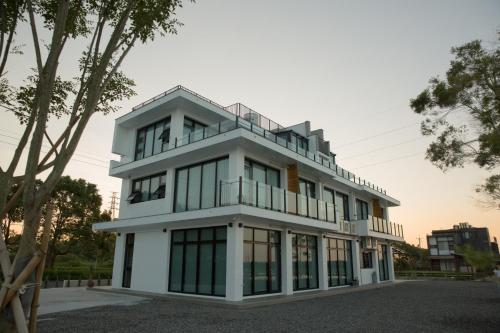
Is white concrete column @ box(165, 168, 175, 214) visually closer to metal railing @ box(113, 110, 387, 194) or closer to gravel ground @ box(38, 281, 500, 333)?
metal railing @ box(113, 110, 387, 194)

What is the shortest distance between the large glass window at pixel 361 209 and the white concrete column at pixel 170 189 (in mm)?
14073

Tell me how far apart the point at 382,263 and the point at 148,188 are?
18683mm

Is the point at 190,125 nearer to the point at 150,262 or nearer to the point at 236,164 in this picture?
the point at 236,164

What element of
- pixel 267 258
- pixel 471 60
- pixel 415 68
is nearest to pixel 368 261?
pixel 267 258

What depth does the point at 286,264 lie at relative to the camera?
1412 centimetres

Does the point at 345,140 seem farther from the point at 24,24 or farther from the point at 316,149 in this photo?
the point at 24,24

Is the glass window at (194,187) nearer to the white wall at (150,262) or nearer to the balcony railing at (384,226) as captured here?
the white wall at (150,262)

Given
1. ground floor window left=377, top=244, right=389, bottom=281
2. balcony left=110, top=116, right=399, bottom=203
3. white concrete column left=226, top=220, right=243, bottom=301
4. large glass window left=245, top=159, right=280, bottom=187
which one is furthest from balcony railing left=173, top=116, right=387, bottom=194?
ground floor window left=377, top=244, right=389, bottom=281

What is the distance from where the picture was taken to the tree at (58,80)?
15.3 ft

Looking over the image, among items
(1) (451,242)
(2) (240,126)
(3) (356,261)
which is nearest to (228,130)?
(2) (240,126)

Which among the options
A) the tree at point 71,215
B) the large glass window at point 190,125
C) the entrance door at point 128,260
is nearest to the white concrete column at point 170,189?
the large glass window at point 190,125

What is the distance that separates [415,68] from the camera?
43.6 ft

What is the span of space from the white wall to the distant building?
38048 millimetres

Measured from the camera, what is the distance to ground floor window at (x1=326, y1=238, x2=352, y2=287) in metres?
18.2
